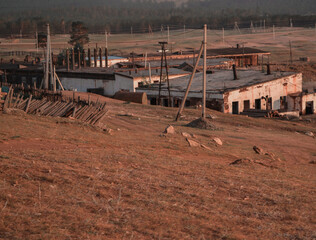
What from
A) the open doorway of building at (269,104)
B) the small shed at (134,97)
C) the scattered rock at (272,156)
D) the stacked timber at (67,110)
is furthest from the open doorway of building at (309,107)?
the stacked timber at (67,110)

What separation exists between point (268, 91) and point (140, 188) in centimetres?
3550

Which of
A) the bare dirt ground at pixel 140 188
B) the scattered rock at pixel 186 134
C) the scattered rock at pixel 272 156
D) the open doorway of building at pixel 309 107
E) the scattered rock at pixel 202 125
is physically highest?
the bare dirt ground at pixel 140 188

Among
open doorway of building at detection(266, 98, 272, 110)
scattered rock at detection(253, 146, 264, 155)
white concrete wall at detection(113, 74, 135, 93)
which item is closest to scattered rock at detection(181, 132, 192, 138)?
scattered rock at detection(253, 146, 264, 155)

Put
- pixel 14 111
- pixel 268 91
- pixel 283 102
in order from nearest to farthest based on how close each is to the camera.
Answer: pixel 14 111 < pixel 268 91 < pixel 283 102

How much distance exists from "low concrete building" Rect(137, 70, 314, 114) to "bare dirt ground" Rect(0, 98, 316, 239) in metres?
21.8

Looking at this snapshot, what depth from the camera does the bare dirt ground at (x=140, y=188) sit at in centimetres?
852

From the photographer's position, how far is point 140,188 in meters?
10.8

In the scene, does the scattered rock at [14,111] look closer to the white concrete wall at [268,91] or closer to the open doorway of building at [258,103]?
the white concrete wall at [268,91]

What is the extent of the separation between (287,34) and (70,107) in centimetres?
13939

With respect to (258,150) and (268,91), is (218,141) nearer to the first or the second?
(258,150)

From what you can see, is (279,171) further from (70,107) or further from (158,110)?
(158,110)

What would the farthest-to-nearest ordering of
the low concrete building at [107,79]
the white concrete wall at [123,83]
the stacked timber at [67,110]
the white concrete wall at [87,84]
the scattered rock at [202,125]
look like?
1. the white concrete wall at [87,84]
2. the low concrete building at [107,79]
3. the white concrete wall at [123,83]
4. the scattered rock at [202,125]
5. the stacked timber at [67,110]

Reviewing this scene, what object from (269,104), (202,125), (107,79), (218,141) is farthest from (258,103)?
(218,141)

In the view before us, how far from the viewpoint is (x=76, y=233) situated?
7980mm
